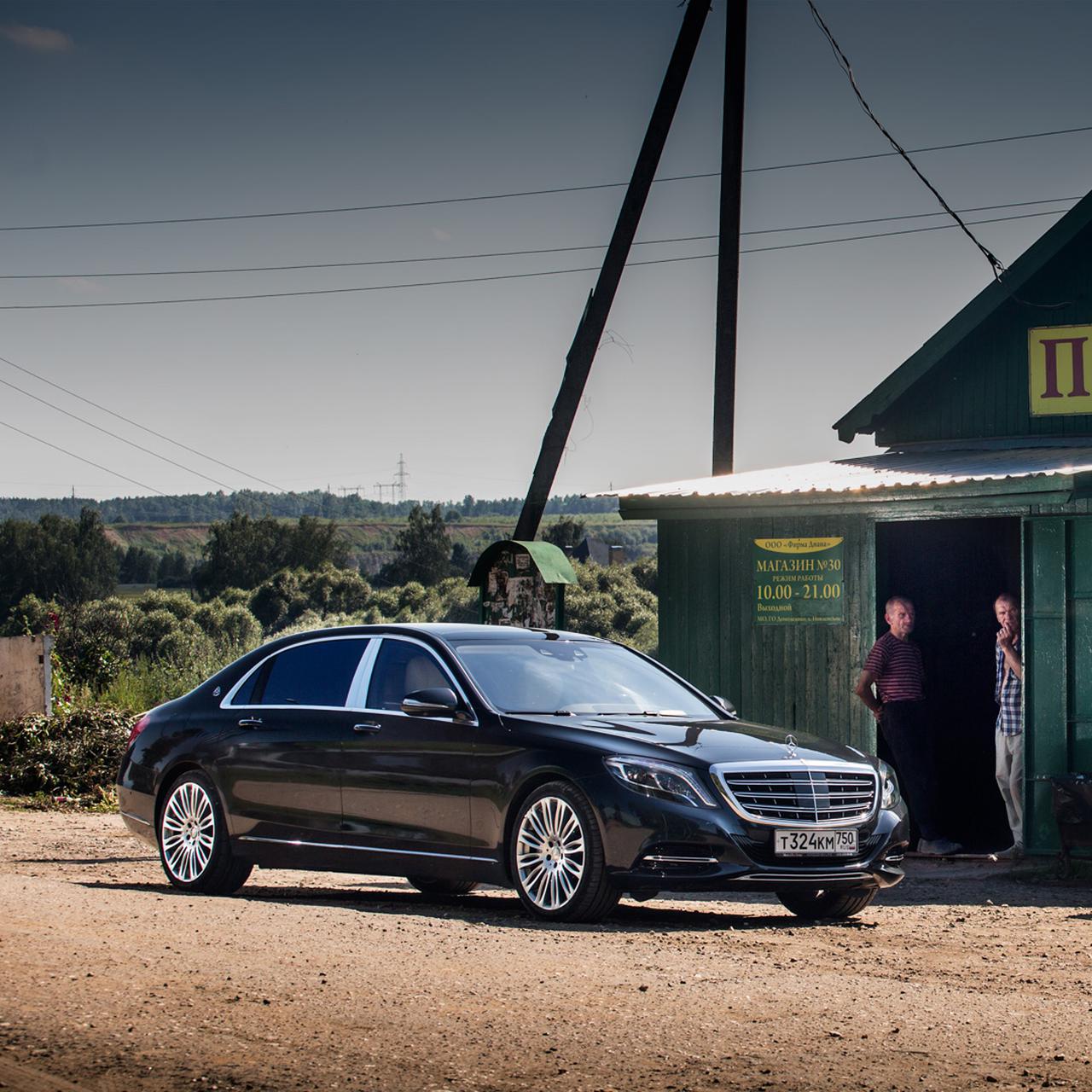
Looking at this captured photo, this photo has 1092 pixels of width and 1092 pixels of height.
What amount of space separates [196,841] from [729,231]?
11.6 metres

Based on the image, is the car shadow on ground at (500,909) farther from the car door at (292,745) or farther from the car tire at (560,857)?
the car door at (292,745)

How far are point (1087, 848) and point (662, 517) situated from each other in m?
4.75

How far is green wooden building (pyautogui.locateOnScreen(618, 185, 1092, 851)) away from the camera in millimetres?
13805

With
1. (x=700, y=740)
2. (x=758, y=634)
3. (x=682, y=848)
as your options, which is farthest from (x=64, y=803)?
(x=682, y=848)

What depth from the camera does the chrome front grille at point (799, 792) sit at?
31.2ft

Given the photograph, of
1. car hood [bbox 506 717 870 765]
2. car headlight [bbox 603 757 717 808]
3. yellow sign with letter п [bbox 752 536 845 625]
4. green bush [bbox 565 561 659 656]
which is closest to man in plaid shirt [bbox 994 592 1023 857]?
yellow sign with letter п [bbox 752 536 845 625]

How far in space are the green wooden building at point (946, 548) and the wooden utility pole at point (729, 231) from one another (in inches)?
60.2

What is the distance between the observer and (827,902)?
10.3 meters

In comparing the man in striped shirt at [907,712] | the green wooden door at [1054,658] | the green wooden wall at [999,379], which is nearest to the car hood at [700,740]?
the man in striped shirt at [907,712]

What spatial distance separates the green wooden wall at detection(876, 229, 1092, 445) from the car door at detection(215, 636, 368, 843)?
965cm

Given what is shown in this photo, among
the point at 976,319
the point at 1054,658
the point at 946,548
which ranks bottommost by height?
the point at 1054,658

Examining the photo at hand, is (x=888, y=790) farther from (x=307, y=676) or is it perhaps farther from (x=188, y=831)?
(x=188, y=831)

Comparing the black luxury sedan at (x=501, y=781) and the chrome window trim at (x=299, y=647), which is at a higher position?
the chrome window trim at (x=299, y=647)

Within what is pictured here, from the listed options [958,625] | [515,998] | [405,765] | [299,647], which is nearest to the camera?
[515,998]
